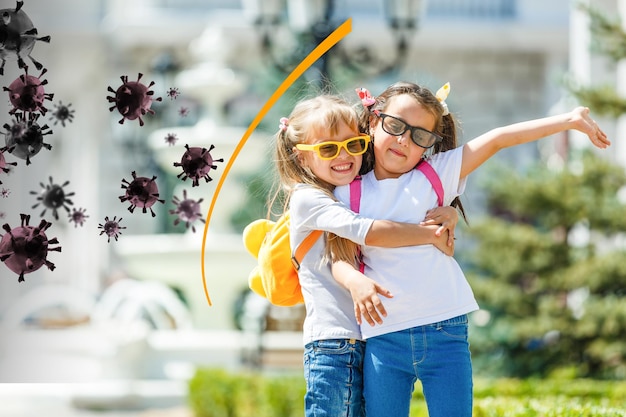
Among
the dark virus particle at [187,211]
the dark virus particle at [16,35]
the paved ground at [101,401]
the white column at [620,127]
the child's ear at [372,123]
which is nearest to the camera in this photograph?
the dark virus particle at [16,35]

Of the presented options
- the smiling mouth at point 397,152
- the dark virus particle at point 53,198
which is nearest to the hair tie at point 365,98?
the smiling mouth at point 397,152

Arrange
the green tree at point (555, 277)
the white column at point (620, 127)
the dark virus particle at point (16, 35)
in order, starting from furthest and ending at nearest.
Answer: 1. the white column at point (620, 127)
2. the green tree at point (555, 277)
3. the dark virus particle at point (16, 35)

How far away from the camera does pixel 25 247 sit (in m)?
2.25

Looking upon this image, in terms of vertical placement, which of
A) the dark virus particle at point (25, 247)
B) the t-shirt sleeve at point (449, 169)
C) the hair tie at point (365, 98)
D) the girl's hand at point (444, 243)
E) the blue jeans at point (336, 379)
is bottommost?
the blue jeans at point (336, 379)

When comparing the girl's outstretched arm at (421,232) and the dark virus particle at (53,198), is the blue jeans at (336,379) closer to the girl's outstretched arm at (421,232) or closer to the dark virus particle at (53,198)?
the girl's outstretched arm at (421,232)

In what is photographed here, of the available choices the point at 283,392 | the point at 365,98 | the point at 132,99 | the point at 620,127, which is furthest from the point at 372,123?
the point at 620,127

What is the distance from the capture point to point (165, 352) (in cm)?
884

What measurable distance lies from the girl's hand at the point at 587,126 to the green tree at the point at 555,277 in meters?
4.91

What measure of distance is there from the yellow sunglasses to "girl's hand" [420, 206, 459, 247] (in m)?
0.23

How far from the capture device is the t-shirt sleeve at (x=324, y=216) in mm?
2586

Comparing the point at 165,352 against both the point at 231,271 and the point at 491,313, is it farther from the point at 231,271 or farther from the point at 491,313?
the point at 491,313

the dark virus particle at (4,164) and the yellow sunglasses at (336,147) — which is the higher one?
the yellow sunglasses at (336,147)

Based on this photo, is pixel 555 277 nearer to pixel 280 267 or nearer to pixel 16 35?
pixel 280 267

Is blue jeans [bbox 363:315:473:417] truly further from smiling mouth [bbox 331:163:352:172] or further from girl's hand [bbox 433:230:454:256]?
smiling mouth [bbox 331:163:352:172]
